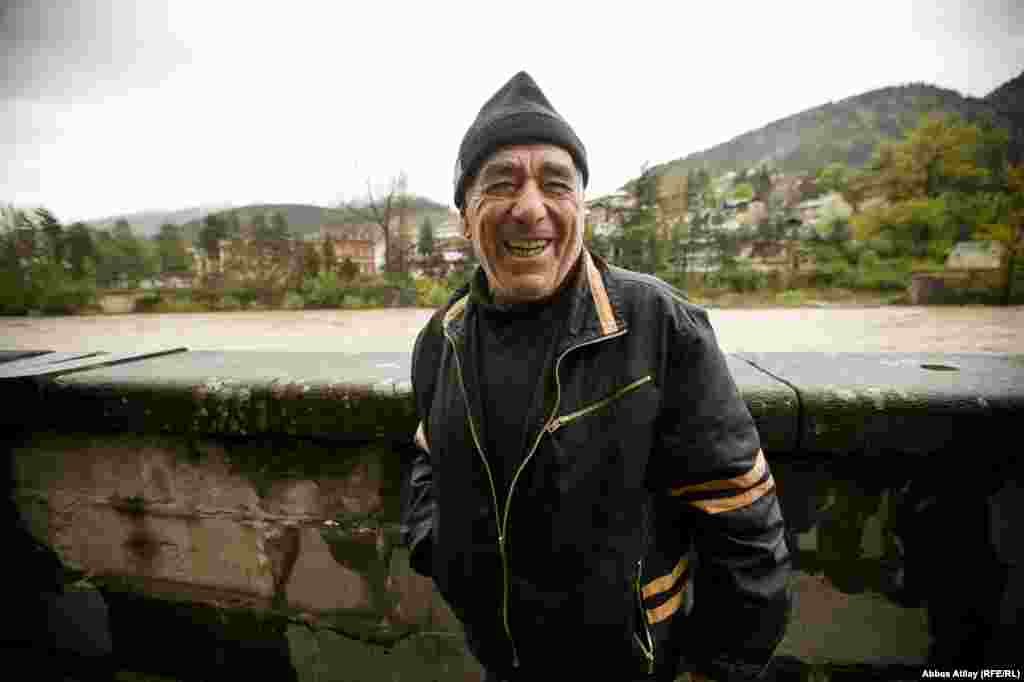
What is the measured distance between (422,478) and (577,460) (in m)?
0.54

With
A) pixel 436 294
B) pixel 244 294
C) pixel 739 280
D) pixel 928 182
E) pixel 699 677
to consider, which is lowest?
pixel 699 677

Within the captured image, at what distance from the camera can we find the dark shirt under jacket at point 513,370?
1007mm

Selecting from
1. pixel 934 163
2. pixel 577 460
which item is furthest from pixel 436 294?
pixel 934 163

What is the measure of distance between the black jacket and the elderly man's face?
0.35ft

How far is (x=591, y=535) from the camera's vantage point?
0.94 m

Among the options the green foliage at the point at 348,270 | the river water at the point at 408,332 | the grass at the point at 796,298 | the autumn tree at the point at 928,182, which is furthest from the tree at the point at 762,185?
the green foliage at the point at 348,270

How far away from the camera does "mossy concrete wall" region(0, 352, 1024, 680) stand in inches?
48.0

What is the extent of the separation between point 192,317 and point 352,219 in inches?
275

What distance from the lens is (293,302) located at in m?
14.2

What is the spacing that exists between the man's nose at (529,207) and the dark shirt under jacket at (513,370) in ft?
0.55

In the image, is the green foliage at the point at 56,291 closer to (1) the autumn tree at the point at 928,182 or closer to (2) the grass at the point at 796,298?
(2) the grass at the point at 796,298

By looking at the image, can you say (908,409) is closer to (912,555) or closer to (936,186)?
(912,555)

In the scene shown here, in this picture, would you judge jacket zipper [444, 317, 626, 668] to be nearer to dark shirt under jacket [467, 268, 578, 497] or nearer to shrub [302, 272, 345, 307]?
dark shirt under jacket [467, 268, 578, 497]

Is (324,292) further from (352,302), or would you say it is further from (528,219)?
(528,219)
